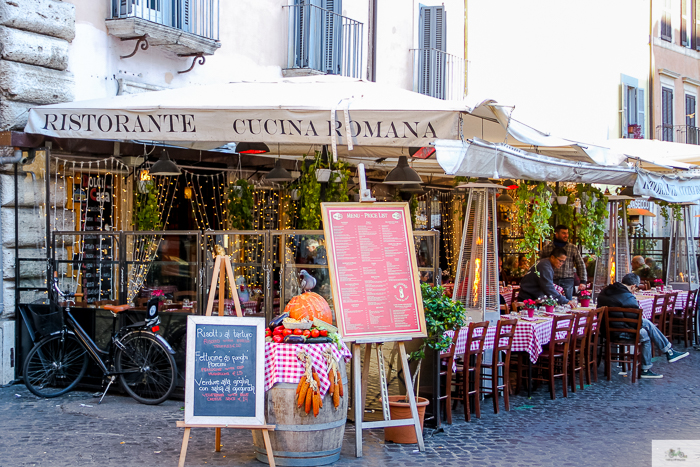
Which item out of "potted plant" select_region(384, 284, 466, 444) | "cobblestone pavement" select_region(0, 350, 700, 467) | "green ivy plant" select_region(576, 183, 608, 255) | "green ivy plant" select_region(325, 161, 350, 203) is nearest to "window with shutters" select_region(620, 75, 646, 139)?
"green ivy plant" select_region(576, 183, 608, 255)

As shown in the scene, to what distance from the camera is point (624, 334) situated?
33.5 ft

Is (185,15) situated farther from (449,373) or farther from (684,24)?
(684,24)

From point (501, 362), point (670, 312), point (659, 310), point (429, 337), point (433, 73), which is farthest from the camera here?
point (433, 73)

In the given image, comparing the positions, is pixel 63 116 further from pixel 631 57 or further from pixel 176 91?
pixel 631 57

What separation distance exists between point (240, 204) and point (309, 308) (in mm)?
5194

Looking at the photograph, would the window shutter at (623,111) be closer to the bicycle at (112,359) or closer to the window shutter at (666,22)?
the window shutter at (666,22)

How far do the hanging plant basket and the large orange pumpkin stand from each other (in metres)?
3.14

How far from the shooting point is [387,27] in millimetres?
16031

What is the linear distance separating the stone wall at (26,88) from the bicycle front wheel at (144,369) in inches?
59.6

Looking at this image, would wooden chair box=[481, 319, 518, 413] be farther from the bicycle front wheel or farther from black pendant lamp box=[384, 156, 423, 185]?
the bicycle front wheel

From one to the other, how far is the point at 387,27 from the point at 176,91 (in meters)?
8.35

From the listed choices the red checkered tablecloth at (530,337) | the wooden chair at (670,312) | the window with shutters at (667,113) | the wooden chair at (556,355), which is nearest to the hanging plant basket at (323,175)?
the red checkered tablecloth at (530,337)

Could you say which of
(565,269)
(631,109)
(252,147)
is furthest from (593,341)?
(631,109)

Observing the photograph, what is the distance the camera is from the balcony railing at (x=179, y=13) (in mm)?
9969
